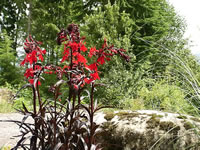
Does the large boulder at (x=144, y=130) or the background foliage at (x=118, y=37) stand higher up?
the background foliage at (x=118, y=37)

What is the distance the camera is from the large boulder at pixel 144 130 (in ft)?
7.25

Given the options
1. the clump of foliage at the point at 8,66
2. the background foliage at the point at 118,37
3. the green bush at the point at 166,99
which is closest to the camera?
the green bush at the point at 166,99

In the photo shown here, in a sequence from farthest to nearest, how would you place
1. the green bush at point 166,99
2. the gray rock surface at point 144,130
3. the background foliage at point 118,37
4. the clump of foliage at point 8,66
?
the clump of foliage at point 8,66
the background foliage at point 118,37
the green bush at point 166,99
the gray rock surface at point 144,130

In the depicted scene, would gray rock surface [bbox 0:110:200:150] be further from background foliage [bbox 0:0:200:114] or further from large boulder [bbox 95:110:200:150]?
background foliage [bbox 0:0:200:114]

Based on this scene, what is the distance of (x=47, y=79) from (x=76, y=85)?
1215 centimetres

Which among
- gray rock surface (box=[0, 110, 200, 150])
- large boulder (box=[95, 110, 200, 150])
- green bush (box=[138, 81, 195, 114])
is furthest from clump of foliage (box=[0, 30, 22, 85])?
large boulder (box=[95, 110, 200, 150])

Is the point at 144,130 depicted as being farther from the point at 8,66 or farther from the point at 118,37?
the point at 8,66

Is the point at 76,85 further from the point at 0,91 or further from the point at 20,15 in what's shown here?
the point at 20,15

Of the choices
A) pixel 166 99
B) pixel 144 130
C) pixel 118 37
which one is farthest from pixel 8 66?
pixel 144 130

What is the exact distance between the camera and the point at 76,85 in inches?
61.6

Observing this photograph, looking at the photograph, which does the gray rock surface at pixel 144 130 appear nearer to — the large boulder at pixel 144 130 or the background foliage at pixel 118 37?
the large boulder at pixel 144 130

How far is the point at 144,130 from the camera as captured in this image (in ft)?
7.89

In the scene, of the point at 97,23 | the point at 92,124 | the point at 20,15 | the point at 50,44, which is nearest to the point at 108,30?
the point at 97,23

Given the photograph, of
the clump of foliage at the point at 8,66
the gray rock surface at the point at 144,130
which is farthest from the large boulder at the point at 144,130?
the clump of foliage at the point at 8,66
